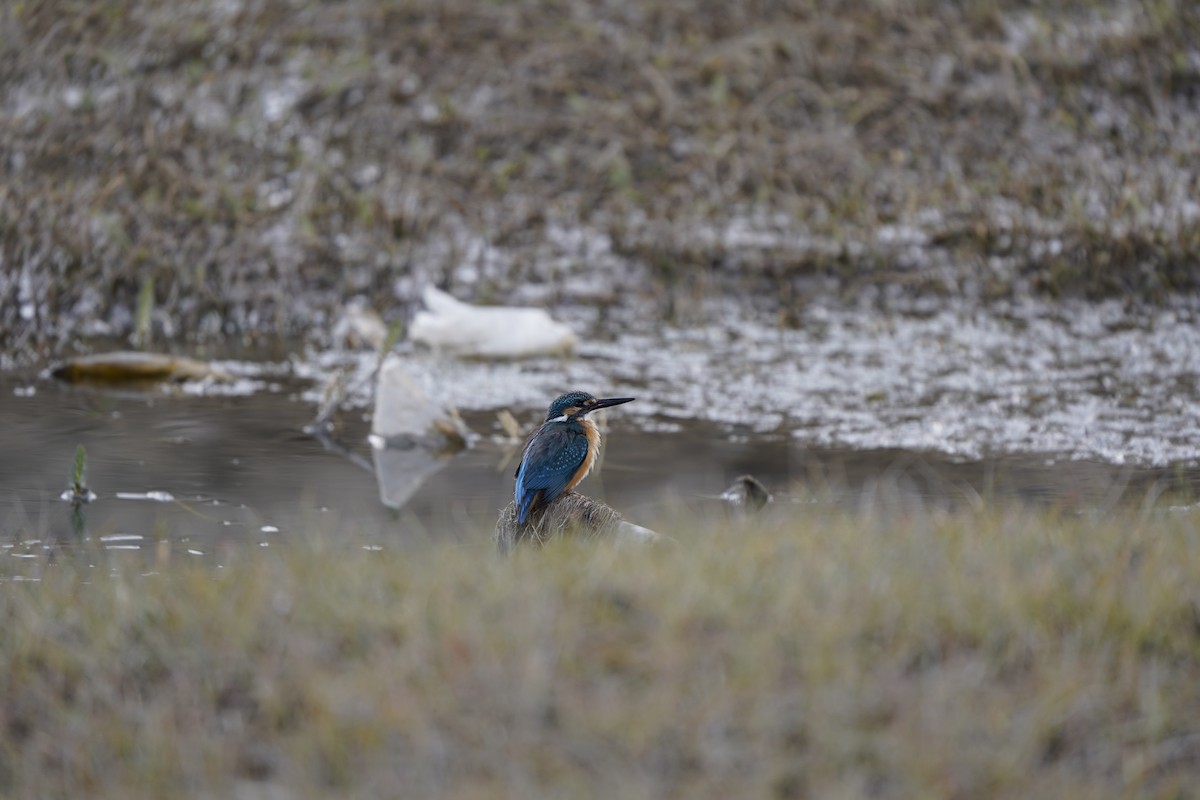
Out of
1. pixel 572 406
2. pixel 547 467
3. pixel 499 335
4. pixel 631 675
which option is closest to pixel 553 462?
pixel 547 467

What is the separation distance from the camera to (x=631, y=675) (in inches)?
115

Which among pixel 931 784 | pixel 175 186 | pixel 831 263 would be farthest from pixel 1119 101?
pixel 931 784

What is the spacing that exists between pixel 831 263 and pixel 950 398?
8.90 feet

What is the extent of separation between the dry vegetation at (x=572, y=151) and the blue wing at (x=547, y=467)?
5054mm

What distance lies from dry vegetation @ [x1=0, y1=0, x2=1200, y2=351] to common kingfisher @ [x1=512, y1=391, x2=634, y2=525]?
5.00 metres

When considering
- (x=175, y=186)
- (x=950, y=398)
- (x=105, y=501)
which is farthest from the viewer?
(x=175, y=186)

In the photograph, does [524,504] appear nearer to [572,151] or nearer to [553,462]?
[553,462]

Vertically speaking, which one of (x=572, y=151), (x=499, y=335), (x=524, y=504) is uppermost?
(x=572, y=151)

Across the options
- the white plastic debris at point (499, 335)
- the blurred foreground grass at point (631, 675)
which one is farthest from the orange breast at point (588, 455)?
the white plastic debris at point (499, 335)

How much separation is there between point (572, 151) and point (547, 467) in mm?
6768

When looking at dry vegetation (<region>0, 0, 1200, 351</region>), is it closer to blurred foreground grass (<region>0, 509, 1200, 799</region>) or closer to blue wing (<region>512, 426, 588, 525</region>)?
blue wing (<region>512, 426, 588, 525</region>)

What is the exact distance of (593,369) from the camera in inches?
308

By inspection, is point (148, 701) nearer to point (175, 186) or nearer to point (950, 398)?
point (950, 398)

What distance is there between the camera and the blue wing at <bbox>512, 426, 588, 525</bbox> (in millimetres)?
4293
